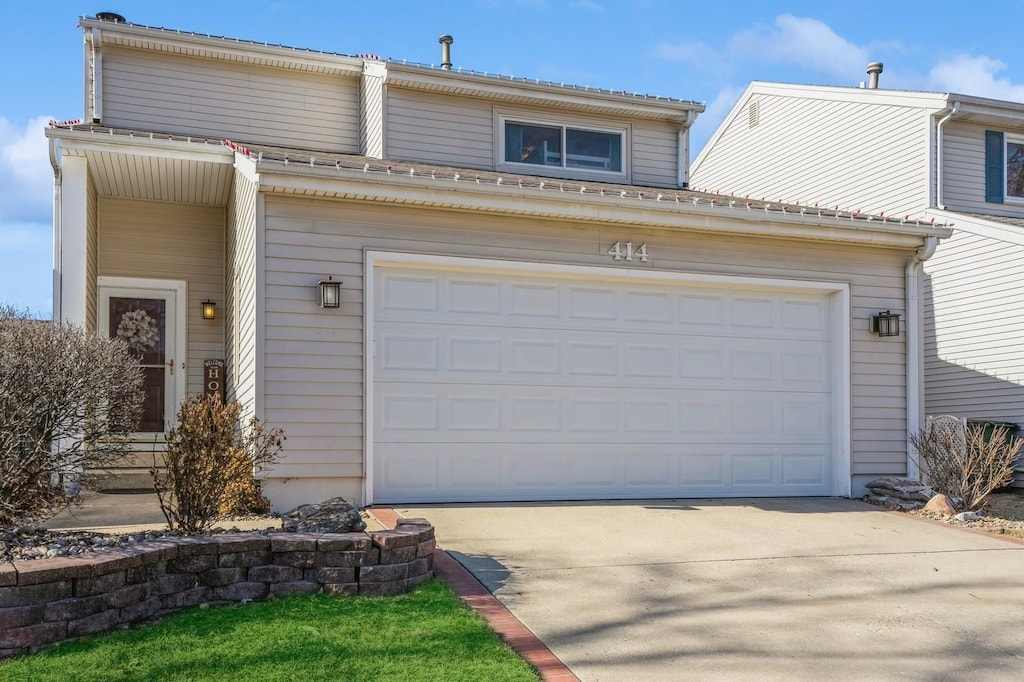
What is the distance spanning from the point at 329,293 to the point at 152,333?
15.0ft

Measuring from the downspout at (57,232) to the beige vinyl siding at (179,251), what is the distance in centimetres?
164

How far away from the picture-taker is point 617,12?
1650cm

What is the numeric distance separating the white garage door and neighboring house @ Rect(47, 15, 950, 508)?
0.02 meters

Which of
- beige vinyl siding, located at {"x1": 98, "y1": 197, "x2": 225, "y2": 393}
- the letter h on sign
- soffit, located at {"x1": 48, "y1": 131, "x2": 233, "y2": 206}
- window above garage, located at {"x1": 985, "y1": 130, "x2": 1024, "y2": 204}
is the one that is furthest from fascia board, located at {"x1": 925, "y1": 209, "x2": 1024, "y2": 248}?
the letter h on sign

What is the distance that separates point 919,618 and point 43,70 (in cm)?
1264

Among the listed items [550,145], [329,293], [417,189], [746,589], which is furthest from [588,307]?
[550,145]

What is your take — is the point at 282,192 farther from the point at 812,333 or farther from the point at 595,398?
the point at 812,333

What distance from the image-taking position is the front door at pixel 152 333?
11.3 meters

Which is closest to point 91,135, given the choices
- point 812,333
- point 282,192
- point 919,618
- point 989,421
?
point 282,192

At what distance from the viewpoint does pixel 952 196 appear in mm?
14562

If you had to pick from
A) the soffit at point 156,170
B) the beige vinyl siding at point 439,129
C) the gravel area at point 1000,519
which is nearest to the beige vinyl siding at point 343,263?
the soffit at point 156,170

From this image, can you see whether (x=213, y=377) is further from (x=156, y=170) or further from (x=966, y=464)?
(x=966, y=464)

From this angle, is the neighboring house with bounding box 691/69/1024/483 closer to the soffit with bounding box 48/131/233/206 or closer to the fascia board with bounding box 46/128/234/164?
the soffit with bounding box 48/131/233/206

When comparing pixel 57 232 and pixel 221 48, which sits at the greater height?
pixel 221 48
